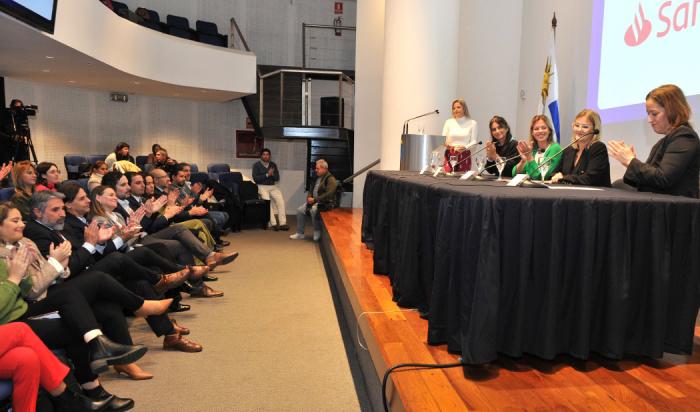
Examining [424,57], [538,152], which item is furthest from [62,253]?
[424,57]

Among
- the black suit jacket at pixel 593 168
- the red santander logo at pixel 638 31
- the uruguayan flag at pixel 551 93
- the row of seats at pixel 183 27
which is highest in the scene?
the row of seats at pixel 183 27

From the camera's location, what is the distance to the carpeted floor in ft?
7.90

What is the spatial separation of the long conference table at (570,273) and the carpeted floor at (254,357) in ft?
3.11

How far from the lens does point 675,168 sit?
2.01 metres

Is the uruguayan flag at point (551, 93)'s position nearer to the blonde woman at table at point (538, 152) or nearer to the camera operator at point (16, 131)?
the blonde woman at table at point (538, 152)

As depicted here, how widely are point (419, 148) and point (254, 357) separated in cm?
265

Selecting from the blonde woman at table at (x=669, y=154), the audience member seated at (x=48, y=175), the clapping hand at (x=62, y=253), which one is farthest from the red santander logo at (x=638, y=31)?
the audience member seated at (x=48, y=175)

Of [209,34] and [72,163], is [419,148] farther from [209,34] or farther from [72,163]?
[209,34]

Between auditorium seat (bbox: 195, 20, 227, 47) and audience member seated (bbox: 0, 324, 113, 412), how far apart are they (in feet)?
29.5

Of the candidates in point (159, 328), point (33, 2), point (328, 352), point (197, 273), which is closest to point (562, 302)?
point (328, 352)

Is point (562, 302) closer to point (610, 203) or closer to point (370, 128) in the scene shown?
point (610, 203)

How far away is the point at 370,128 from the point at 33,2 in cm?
507

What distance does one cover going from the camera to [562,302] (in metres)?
1.87

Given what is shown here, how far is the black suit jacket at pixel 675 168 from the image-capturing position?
2010 millimetres
